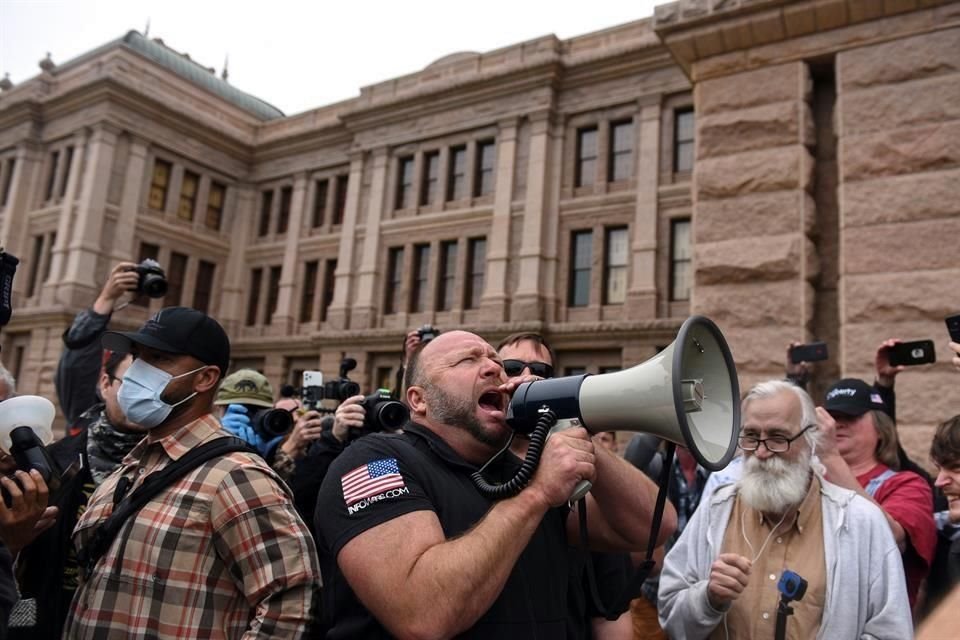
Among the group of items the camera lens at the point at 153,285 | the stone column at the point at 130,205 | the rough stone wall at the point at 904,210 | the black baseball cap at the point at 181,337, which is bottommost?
the black baseball cap at the point at 181,337

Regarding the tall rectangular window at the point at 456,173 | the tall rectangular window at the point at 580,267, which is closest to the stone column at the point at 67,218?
the tall rectangular window at the point at 456,173

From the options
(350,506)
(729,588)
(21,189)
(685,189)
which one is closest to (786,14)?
(729,588)

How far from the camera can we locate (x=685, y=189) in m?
20.3

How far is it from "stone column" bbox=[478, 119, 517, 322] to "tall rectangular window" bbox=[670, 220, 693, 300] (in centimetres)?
513

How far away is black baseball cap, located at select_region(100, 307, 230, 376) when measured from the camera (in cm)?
249

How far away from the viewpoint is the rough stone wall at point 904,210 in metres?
5.02

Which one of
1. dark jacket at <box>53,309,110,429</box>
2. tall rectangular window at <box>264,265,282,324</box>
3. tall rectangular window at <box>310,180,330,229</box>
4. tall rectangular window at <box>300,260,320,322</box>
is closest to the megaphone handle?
dark jacket at <box>53,309,110,429</box>

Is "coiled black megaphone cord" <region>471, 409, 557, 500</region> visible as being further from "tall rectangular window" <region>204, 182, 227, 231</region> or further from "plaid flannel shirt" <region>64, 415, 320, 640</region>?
"tall rectangular window" <region>204, 182, 227, 231</region>

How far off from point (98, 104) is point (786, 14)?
86.7 ft

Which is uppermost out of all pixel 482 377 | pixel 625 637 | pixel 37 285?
pixel 37 285

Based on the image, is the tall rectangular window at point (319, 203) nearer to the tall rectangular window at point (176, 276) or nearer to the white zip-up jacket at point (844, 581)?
the tall rectangular window at point (176, 276)

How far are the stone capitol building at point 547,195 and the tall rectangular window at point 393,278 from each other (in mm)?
119

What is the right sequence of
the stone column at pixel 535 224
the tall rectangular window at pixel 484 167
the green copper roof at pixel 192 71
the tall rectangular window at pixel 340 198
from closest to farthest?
the stone column at pixel 535 224, the tall rectangular window at pixel 484 167, the tall rectangular window at pixel 340 198, the green copper roof at pixel 192 71

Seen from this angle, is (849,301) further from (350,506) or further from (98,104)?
(98,104)
